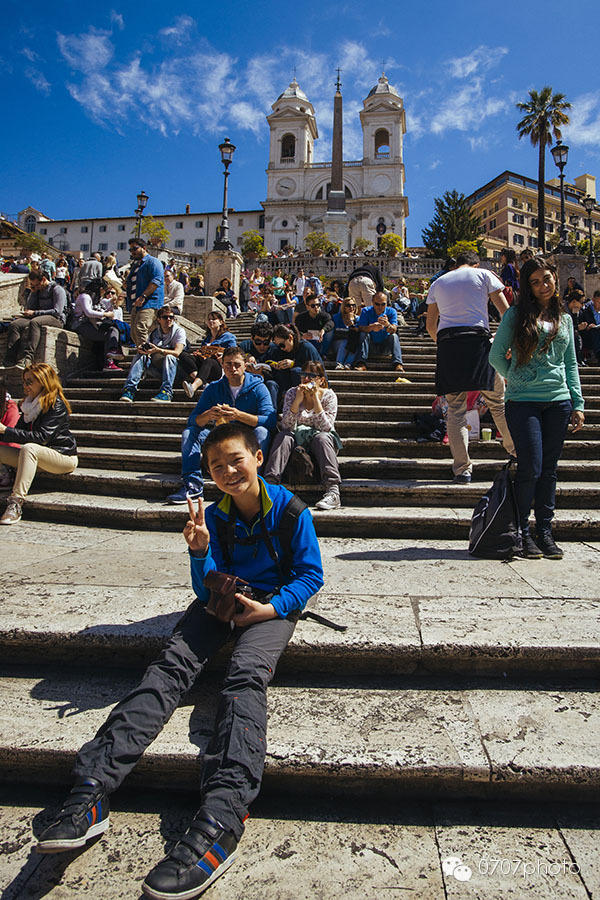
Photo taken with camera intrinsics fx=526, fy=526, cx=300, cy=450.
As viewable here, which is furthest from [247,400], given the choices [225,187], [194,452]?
[225,187]

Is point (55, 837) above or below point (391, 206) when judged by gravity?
below

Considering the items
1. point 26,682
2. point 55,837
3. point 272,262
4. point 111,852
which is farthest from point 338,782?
point 272,262

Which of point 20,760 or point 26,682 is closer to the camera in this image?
point 20,760

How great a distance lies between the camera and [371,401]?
707cm

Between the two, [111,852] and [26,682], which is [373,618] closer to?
[111,852]

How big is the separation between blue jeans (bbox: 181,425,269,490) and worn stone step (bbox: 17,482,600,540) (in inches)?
11.9

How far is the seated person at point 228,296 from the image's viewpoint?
1520cm

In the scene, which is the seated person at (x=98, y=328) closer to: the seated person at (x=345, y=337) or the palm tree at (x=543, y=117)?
the seated person at (x=345, y=337)

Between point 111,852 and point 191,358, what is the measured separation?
666 cm

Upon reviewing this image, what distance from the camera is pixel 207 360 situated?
6914 millimetres

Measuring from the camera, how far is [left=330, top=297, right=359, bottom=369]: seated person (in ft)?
27.8

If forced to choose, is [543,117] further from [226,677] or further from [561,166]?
[226,677]

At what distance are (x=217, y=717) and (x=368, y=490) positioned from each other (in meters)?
3.10

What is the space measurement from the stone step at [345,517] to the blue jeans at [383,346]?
168 inches
